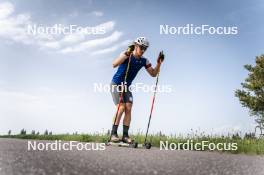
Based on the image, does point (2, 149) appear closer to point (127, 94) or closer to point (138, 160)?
point (138, 160)

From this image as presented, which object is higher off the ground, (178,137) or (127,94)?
(127,94)

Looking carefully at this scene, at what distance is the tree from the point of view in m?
21.6

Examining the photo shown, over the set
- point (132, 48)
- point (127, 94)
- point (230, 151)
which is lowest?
point (230, 151)

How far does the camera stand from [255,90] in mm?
21859

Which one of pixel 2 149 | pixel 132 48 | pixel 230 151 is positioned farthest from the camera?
pixel 230 151

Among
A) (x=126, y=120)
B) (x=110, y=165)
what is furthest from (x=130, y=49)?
(x=110, y=165)

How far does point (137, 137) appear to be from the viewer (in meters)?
9.26

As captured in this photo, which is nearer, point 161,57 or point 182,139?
point 161,57

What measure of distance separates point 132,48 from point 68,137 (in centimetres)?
313

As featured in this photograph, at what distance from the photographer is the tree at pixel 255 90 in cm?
2158

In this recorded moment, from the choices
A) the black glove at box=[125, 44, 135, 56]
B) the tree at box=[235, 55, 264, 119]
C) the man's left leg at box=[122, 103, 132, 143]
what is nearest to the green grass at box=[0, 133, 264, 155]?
the man's left leg at box=[122, 103, 132, 143]

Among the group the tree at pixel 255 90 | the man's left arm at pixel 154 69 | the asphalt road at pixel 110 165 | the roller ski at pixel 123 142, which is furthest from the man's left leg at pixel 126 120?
the tree at pixel 255 90

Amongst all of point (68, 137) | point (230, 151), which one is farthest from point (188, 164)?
point (68, 137)

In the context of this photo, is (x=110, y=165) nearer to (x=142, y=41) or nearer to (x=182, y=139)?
(x=142, y=41)
